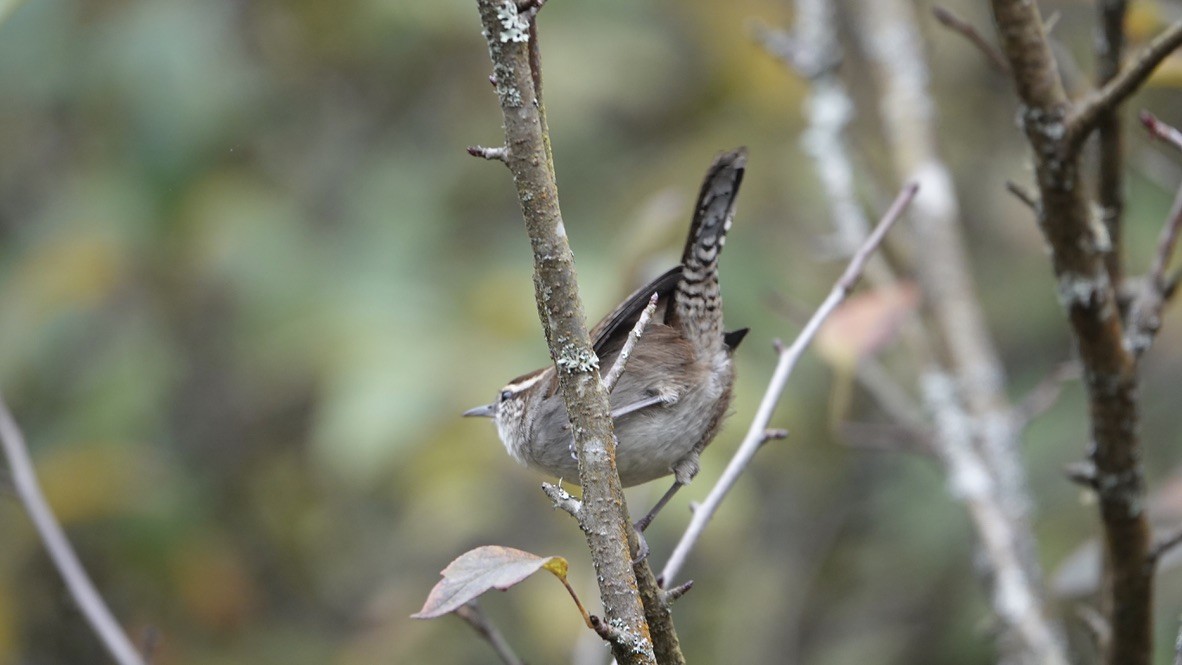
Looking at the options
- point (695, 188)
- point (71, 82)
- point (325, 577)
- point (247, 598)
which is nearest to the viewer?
point (71, 82)

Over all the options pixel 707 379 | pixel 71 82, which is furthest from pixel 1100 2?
pixel 71 82

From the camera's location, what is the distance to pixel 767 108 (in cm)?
532

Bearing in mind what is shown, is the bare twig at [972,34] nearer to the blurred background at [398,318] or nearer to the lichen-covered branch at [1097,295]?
the lichen-covered branch at [1097,295]

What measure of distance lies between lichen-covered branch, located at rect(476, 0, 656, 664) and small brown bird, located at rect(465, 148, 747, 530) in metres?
0.78

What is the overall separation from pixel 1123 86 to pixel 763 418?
848mm

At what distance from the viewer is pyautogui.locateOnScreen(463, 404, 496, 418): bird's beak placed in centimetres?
333

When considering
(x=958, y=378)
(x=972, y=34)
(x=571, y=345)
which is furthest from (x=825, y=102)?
(x=571, y=345)

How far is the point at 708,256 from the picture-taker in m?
2.62

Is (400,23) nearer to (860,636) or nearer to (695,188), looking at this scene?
(695,188)

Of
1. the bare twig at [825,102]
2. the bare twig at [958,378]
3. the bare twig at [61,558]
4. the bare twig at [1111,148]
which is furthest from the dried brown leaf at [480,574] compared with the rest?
the bare twig at [825,102]

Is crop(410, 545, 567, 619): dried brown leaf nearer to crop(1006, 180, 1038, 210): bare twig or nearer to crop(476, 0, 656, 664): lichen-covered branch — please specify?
crop(476, 0, 656, 664): lichen-covered branch

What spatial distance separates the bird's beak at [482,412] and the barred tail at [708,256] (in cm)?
72

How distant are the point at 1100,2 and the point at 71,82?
3830 millimetres

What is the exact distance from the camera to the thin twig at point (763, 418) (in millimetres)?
2000
